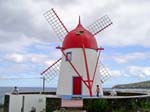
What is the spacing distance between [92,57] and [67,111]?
10.1ft

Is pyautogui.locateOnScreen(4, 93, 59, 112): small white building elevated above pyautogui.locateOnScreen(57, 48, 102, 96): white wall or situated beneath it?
situated beneath

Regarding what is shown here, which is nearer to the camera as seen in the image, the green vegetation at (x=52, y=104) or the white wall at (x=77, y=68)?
the white wall at (x=77, y=68)

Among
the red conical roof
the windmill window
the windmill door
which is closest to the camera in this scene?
the windmill door

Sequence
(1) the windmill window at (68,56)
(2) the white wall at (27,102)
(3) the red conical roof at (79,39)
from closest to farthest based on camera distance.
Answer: (3) the red conical roof at (79,39) < (1) the windmill window at (68,56) < (2) the white wall at (27,102)

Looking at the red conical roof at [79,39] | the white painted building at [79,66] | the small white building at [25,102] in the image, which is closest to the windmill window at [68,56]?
the white painted building at [79,66]

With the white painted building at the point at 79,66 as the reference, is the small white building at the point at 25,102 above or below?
below

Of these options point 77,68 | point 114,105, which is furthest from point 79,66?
point 114,105

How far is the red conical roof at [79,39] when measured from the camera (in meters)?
17.5

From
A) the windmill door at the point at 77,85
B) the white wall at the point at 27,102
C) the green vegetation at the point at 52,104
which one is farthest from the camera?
Result: the white wall at the point at 27,102

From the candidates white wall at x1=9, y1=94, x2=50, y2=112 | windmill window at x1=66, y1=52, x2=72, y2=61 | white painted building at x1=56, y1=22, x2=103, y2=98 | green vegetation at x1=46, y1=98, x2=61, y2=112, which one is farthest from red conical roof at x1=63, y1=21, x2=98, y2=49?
white wall at x1=9, y1=94, x2=50, y2=112

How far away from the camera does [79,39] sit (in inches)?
688

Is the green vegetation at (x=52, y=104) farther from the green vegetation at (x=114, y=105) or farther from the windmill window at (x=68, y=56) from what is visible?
the windmill window at (x=68, y=56)

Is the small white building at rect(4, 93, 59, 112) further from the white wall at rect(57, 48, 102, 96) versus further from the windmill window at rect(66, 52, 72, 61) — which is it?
the windmill window at rect(66, 52, 72, 61)

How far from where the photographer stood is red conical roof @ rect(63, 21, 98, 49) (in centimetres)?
1748
